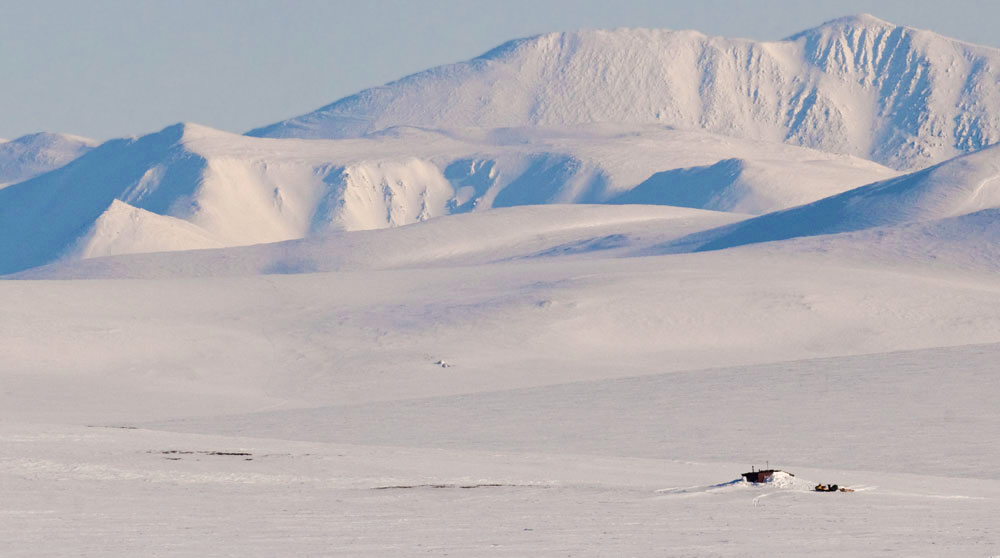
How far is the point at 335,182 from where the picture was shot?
180375 millimetres

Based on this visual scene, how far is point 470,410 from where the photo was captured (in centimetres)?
3491

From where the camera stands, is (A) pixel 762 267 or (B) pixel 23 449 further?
(A) pixel 762 267

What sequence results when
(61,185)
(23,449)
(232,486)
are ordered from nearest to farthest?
(232,486) → (23,449) → (61,185)

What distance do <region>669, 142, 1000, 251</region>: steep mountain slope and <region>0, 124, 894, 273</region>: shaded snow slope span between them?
5539cm

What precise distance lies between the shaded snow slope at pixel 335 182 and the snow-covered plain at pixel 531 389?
2046 inches

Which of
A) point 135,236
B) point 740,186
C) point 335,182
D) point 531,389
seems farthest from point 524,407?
point 335,182

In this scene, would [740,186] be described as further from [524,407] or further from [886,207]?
[524,407]

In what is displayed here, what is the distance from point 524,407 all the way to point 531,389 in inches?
120

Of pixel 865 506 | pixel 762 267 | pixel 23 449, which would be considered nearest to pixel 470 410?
pixel 23 449

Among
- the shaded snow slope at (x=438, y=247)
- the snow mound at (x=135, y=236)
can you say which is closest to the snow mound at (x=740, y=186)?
the shaded snow slope at (x=438, y=247)

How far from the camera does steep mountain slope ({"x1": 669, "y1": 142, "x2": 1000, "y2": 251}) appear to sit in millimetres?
93625

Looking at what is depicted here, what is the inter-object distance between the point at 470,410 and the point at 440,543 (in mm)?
20082

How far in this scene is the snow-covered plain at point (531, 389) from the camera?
16.3 metres

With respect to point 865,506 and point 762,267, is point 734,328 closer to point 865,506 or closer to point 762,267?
point 762,267
